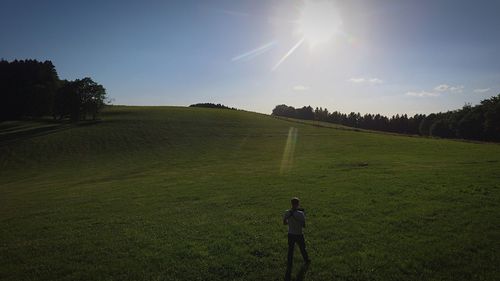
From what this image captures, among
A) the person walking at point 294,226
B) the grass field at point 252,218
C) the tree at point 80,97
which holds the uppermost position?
the tree at point 80,97

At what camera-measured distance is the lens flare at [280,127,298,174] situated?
142 feet

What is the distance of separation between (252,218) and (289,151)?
40814 mm

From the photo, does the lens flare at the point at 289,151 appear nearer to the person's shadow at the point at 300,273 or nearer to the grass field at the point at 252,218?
the grass field at the point at 252,218

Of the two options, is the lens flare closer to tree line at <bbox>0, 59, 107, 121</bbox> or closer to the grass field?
the grass field

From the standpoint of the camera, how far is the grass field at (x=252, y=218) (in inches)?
577

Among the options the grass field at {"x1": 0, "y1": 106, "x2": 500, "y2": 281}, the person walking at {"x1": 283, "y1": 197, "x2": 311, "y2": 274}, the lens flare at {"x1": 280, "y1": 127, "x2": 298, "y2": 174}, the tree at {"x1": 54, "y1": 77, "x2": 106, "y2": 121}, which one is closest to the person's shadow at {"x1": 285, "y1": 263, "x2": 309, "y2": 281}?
the person walking at {"x1": 283, "y1": 197, "x2": 311, "y2": 274}

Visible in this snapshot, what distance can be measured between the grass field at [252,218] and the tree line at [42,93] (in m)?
44.9

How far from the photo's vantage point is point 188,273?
14.3m

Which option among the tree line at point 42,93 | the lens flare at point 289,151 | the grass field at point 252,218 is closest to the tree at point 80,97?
the tree line at point 42,93

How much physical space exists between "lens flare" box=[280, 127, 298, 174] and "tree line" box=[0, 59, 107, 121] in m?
54.9

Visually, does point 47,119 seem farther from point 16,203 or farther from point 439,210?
point 439,210

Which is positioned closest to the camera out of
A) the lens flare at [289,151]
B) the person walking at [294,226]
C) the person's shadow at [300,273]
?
the person's shadow at [300,273]

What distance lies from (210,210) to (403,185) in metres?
16.3

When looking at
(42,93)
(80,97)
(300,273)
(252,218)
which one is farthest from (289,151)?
(42,93)
